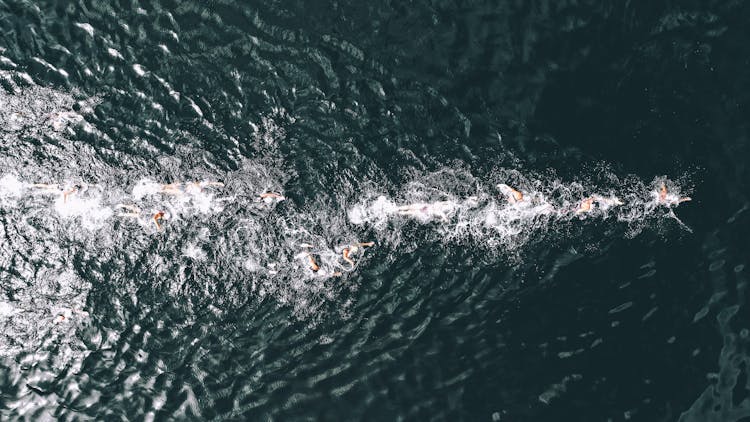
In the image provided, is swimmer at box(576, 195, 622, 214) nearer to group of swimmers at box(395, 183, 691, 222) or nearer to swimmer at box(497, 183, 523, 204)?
group of swimmers at box(395, 183, 691, 222)

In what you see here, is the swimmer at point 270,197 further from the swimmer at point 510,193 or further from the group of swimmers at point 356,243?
the swimmer at point 510,193

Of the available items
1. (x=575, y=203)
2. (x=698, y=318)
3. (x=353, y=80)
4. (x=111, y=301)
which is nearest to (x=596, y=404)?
(x=698, y=318)

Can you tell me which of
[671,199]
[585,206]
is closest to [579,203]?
[585,206]

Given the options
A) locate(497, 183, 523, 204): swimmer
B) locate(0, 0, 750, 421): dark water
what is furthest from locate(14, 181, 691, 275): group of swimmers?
locate(0, 0, 750, 421): dark water

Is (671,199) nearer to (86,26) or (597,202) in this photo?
(597,202)

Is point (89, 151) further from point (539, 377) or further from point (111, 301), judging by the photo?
point (539, 377)

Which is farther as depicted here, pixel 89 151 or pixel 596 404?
pixel 89 151
